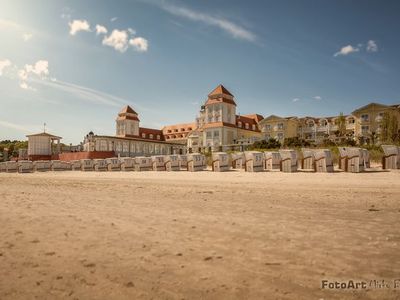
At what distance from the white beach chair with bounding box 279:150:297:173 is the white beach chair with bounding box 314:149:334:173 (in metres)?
1.28

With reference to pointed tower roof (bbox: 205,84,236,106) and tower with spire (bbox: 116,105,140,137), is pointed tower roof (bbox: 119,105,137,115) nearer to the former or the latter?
tower with spire (bbox: 116,105,140,137)

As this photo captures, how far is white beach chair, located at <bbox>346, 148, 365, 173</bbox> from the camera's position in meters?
16.1

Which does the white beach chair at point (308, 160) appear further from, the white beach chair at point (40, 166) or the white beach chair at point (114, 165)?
the white beach chair at point (40, 166)

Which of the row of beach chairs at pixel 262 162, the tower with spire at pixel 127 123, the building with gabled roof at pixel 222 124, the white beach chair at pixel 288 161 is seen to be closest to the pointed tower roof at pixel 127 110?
the tower with spire at pixel 127 123

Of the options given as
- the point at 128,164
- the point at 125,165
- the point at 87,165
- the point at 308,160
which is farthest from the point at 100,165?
the point at 308,160

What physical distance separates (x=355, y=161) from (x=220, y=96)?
47.8m

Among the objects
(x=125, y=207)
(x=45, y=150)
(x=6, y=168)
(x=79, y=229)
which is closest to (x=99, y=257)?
(x=79, y=229)

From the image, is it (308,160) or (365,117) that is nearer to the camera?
(308,160)

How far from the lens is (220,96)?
62.2 m

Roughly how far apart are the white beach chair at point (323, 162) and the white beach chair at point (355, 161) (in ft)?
3.11

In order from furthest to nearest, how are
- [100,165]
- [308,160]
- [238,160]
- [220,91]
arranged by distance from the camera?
1. [220,91]
2. [100,165]
3. [238,160]
4. [308,160]

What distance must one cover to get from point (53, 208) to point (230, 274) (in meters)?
5.22

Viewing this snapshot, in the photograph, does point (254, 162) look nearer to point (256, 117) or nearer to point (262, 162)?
point (262, 162)

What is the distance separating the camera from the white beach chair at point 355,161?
16.1m
